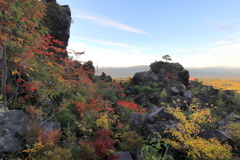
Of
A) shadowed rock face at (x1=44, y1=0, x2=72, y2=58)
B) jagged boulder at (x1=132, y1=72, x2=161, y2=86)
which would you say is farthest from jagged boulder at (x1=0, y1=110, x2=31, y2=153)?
jagged boulder at (x1=132, y1=72, x2=161, y2=86)

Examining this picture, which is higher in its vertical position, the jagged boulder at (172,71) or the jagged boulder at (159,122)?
the jagged boulder at (172,71)

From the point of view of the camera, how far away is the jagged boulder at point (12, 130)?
5.11 m

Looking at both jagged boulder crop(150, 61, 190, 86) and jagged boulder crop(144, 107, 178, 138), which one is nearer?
jagged boulder crop(144, 107, 178, 138)

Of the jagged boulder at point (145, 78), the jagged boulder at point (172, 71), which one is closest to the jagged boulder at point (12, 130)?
the jagged boulder at point (145, 78)

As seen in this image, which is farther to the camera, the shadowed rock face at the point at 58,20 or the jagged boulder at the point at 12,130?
the shadowed rock face at the point at 58,20

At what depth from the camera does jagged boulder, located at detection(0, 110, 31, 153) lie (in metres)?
5.11

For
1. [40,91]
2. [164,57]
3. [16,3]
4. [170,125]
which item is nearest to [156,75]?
[164,57]

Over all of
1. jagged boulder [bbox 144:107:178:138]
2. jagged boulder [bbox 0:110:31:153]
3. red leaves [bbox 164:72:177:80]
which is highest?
red leaves [bbox 164:72:177:80]

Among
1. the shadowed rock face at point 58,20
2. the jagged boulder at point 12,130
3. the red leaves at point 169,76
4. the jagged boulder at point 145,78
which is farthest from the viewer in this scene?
the red leaves at point 169,76

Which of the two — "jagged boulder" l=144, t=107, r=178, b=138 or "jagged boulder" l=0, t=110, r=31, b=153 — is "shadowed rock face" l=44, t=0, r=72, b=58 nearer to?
"jagged boulder" l=144, t=107, r=178, b=138

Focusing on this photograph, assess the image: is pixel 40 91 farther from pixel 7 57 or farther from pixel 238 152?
pixel 238 152

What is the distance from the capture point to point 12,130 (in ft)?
17.7

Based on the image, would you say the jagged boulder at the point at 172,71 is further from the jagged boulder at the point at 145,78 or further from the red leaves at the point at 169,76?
the jagged boulder at the point at 145,78

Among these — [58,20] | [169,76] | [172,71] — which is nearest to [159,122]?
[58,20]
